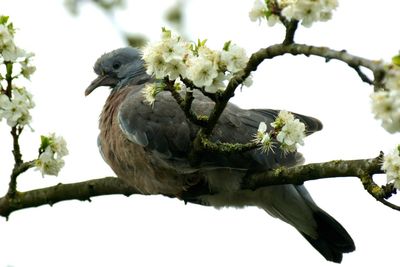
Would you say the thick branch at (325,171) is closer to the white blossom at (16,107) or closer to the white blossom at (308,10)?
the white blossom at (308,10)

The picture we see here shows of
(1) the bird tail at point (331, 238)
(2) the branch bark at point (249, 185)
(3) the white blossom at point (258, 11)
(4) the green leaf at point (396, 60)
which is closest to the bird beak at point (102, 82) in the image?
(2) the branch bark at point (249, 185)

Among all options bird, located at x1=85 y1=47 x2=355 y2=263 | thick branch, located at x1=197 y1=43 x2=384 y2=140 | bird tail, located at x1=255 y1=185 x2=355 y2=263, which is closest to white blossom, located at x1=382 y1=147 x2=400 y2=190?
thick branch, located at x1=197 y1=43 x2=384 y2=140

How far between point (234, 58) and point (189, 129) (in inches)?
71.8

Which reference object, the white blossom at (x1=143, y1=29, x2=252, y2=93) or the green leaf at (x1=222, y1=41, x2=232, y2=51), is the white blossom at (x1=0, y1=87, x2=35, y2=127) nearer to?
the white blossom at (x1=143, y1=29, x2=252, y2=93)

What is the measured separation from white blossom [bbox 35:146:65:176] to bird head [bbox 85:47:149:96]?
6.70ft

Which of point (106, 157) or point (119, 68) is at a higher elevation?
point (119, 68)

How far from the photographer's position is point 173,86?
3.49 meters

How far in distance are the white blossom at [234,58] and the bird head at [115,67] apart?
3066mm

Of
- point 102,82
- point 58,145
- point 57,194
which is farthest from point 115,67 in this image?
point 58,145

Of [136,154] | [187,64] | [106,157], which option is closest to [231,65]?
[187,64]

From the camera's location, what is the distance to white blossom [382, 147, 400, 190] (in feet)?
10.0

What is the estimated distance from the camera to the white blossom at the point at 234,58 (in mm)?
3088

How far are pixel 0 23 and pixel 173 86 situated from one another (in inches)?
37.6

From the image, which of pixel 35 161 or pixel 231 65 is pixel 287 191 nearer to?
pixel 35 161
